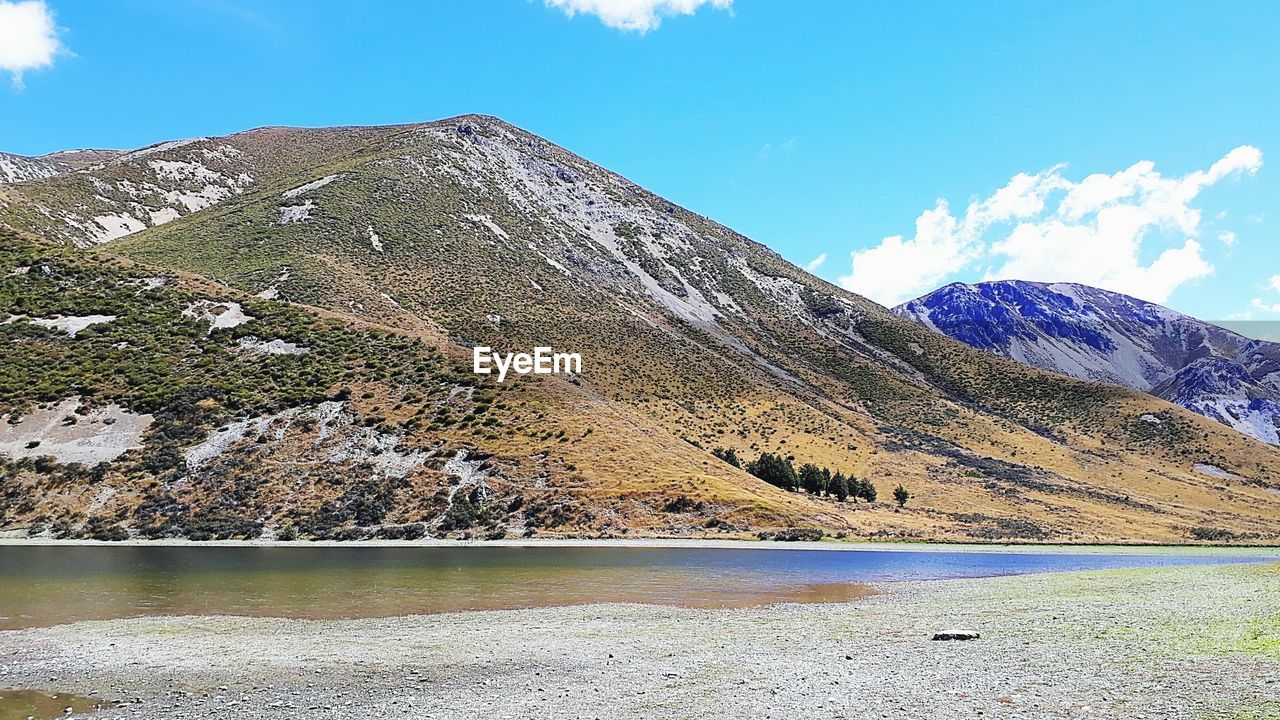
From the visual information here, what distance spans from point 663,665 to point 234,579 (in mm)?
18270

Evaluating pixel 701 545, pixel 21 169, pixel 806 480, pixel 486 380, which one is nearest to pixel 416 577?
pixel 701 545

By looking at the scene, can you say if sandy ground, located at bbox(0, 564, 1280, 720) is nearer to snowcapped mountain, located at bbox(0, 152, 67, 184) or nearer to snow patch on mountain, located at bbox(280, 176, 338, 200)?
snow patch on mountain, located at bbox(280, 176, 338, 200)

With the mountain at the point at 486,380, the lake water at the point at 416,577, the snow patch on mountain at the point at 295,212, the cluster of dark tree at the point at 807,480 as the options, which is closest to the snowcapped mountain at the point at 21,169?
the mountain at the point at 486,380

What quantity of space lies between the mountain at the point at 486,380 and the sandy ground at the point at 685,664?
86.4ft

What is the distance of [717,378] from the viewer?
9825 cm

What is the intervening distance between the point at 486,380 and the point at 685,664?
46582 mm

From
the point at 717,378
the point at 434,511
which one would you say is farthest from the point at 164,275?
the point at 717,378

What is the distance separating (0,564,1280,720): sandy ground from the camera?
10906 millimetres

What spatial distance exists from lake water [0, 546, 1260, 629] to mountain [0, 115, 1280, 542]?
316 inches

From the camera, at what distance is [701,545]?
42.3 meters

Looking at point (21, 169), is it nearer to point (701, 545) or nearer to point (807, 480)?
point (807, 480)

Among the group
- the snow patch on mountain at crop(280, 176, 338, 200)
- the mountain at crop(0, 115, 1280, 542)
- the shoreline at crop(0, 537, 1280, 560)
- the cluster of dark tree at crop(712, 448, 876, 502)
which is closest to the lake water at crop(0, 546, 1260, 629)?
the shoreline at crop(0, 537, 1280, 560)

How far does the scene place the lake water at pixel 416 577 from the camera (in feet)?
69.1

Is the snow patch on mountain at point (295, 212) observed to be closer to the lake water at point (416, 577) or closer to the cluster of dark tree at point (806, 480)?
the cluster of dark tree at point (806, 480)
